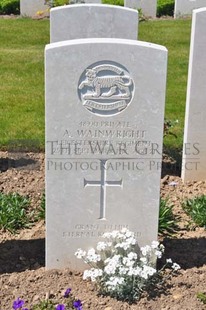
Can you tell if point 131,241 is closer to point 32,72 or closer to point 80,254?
point 80,254

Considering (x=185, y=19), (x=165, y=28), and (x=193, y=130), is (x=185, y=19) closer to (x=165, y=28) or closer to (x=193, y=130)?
(x=165, y=28)

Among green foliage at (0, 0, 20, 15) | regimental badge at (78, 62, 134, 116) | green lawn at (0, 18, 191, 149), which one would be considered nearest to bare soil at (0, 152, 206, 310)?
regimental badge at (78, 62, 134, 116)

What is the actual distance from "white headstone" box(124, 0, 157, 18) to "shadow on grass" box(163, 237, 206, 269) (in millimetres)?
9928

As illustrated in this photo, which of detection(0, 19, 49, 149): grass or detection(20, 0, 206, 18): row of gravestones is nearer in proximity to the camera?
detection(0, 19, 49, 149): grass

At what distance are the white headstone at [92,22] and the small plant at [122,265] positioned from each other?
7.43 feet

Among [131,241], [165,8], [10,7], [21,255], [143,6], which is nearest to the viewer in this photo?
[131,241]

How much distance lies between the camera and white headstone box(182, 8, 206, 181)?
5809mm

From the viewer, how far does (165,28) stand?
13.0 metres

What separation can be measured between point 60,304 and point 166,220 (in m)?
1.49

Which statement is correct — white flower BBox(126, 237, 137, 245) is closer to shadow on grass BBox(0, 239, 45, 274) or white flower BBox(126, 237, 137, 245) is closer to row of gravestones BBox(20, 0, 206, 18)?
shadow on grass BBox(0, 239, 45, 274)

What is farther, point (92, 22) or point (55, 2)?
point (55, 2)

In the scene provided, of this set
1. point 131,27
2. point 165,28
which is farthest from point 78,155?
point 165,28

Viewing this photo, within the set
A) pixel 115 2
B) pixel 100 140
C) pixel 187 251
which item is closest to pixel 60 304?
pixel 100 140

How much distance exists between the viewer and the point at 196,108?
6.06 metres
